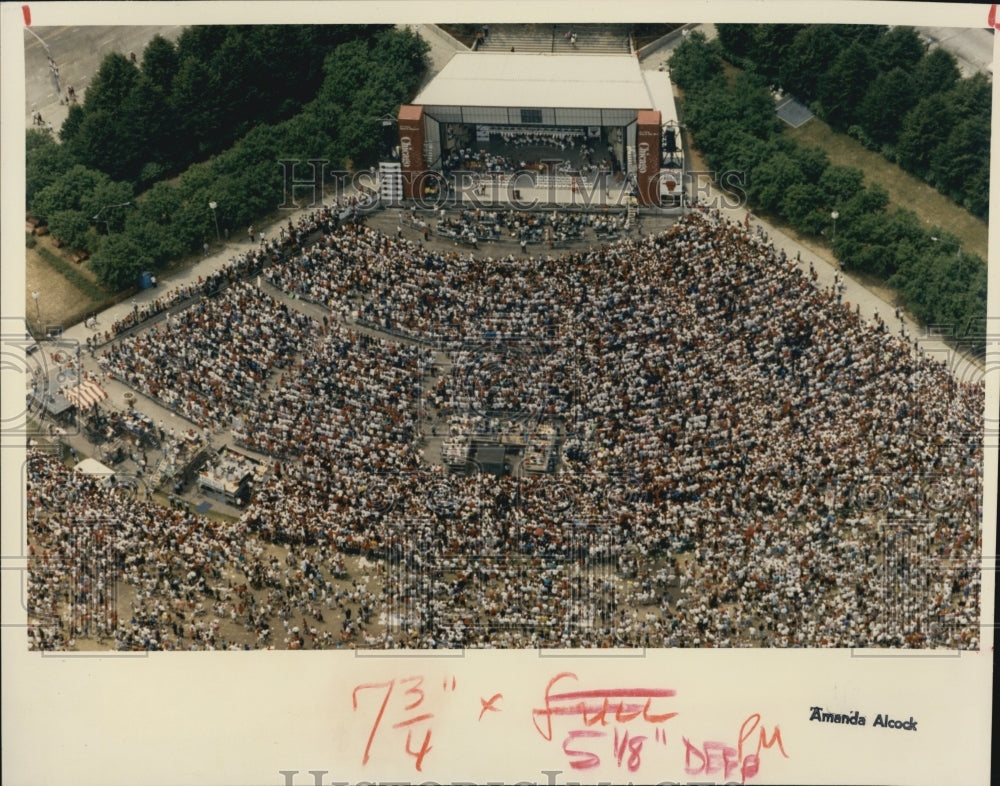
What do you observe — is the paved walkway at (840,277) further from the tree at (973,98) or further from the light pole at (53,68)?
the light pole at (53,68)

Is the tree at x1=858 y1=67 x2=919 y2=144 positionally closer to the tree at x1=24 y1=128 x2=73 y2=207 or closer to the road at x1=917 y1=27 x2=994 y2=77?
the road at x1=917 y1=27 x2=994 y2=77

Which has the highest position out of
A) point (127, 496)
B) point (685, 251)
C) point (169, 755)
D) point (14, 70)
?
point (14, 70)

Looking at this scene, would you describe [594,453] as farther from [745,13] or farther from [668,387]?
[745,13]

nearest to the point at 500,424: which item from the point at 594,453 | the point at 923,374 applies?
the point at 594,453

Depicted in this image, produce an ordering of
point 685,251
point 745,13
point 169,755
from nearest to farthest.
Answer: point 169,755 → point 745,13 → point 685,251

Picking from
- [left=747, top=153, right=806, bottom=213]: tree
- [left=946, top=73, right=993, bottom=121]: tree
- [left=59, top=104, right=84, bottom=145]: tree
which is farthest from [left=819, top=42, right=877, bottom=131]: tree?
[left=59, top=104, right=84, bottom=145]: tree
